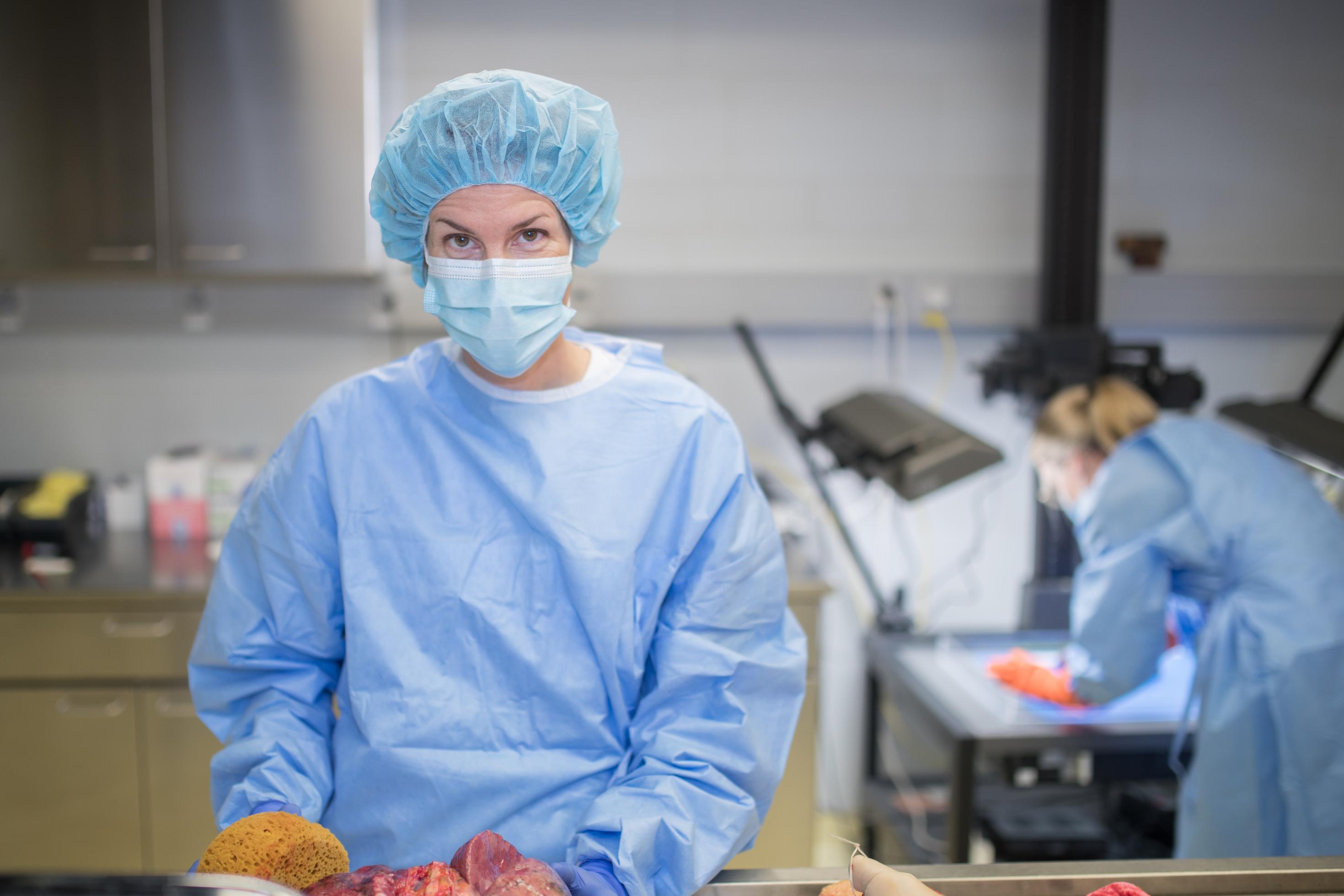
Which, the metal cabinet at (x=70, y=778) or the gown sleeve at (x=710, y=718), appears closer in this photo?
the gown sleeve at (x=710, y=718)

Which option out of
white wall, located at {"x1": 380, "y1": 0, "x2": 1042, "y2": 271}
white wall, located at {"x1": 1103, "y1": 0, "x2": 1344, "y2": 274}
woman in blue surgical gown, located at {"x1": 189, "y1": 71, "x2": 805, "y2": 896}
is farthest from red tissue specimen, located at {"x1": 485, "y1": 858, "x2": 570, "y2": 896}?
white wall, located at {"x1": 1103, "y1": 0, "x2": 1344, "y2": 274}

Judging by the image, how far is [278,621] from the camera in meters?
1.05

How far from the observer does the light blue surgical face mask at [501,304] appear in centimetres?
99

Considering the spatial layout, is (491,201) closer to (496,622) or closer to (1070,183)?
(496,622)

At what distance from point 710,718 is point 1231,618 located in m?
1.18

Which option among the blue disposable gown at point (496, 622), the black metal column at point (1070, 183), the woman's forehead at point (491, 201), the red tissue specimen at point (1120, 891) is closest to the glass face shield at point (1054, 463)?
the black metal column at point (1070, 183)

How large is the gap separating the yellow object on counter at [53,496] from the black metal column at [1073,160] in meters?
2.36

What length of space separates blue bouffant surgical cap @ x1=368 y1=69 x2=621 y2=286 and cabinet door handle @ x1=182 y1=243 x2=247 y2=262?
1340mm

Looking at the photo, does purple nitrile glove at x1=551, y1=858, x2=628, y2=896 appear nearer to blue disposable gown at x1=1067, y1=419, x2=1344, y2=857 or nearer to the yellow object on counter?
blue disposable gown at x1=1067, y1=419, x2=1344, y2=857

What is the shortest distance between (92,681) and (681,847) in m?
1.69

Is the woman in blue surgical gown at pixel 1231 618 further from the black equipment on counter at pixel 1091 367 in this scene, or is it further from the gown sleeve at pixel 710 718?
the gown sleeve at pixel 710 718

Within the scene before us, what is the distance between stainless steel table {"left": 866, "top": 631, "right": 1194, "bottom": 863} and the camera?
1731 mm

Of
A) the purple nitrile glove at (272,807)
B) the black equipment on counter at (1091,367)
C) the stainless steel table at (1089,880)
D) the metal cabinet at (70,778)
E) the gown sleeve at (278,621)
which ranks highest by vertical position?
the black equipment on counter at (1091,367)

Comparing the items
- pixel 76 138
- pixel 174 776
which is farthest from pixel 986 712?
pixel 76 138
